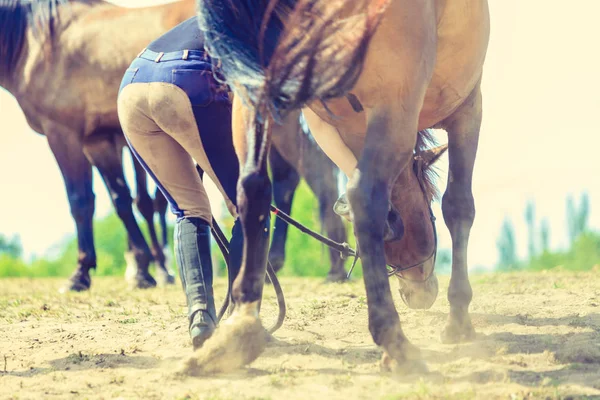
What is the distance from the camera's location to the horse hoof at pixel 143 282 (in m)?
8.59

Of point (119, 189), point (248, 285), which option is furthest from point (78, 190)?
point (248, 285)

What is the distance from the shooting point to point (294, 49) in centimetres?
310

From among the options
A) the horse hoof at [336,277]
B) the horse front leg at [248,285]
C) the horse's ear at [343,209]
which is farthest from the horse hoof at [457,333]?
the horse hoof at [336,277]

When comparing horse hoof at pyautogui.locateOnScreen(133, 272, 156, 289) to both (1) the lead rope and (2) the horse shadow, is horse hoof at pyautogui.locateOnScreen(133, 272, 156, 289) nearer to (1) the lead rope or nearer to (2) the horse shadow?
(1) the lead rope

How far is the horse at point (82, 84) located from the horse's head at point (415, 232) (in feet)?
11.7

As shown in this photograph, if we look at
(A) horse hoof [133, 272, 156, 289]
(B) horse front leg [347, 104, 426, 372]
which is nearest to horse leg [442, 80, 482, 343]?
(B) horse front leg [347, 104, 426, 372]

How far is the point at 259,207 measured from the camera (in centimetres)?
324

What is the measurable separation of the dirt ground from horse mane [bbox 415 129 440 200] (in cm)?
71

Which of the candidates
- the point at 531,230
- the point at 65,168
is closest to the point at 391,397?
the point at 65,168

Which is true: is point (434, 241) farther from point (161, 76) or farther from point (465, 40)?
point (161, 76)

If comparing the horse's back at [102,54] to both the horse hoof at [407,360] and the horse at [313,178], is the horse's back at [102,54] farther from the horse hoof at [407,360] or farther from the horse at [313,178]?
the horse hoof at [407,360]

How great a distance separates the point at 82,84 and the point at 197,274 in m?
5.32

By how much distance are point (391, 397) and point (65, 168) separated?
6232 mm

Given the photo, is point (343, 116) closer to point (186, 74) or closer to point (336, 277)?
point (186, 74)
